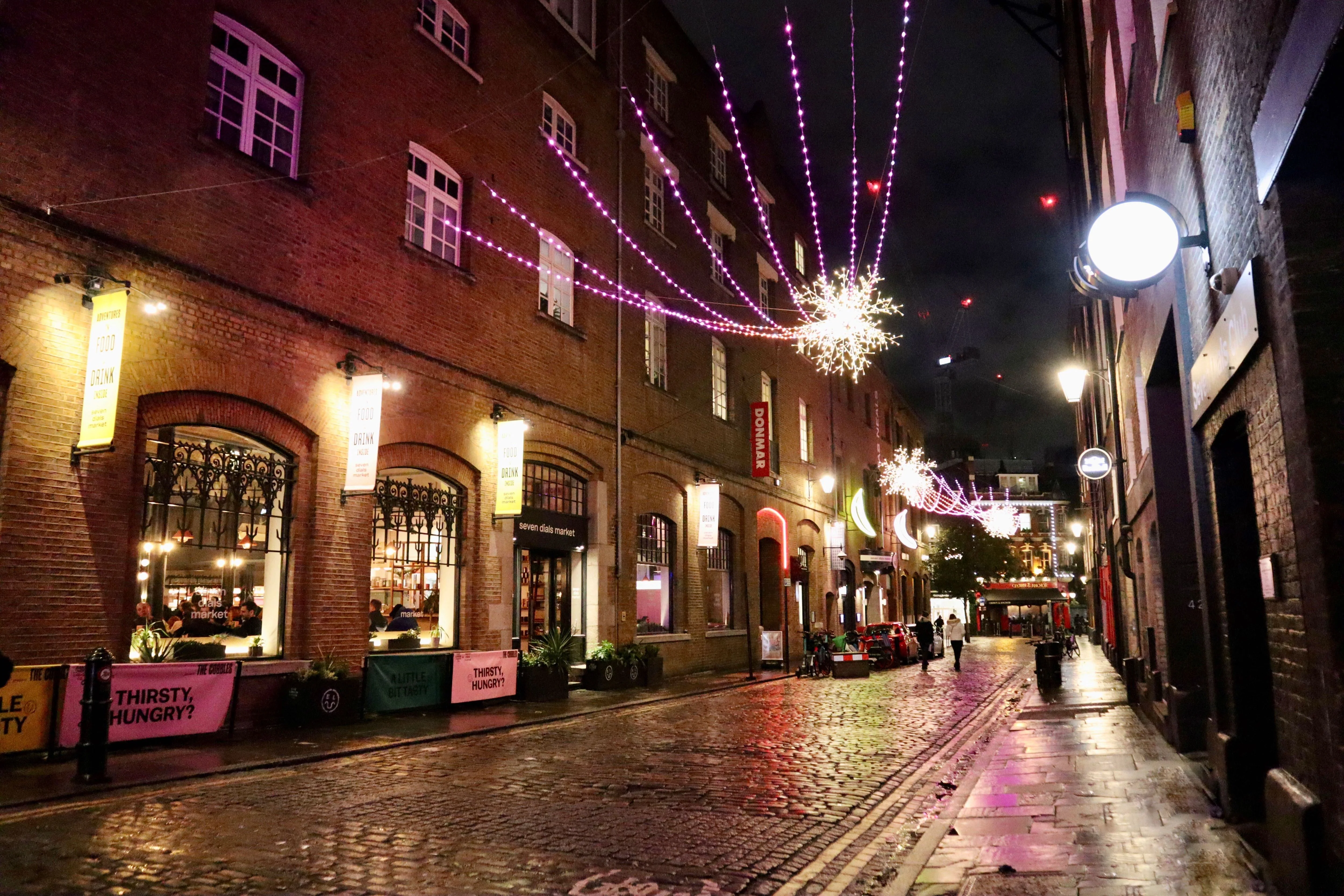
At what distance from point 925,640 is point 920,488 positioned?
22.7 m

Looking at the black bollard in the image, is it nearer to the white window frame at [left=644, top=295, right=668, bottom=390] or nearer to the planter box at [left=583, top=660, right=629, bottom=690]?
the planter box at [left=583, top=660, right=629, bottom=690]

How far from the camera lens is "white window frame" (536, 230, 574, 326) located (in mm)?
18703

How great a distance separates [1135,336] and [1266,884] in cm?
873

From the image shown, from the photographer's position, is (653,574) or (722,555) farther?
(722,555)

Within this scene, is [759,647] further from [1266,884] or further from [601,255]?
[1266,884]

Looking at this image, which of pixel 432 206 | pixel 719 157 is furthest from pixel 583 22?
pixel 719 157

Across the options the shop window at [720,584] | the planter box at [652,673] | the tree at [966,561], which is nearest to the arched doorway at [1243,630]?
the planter box at [652,673]

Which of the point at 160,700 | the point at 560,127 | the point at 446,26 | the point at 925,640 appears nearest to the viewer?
the point at 160,700

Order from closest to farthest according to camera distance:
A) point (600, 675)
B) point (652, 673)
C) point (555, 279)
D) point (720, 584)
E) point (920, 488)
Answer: point (600, 675) → point (555, 279) → point (652, 673) → point (720, 584) → point (920, 488)

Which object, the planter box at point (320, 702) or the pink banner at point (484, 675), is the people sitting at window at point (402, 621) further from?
the planter box at point (320, 702)

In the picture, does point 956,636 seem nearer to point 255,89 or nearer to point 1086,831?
point 1086,831

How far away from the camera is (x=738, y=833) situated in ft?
22.0

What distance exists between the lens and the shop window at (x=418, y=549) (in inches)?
570

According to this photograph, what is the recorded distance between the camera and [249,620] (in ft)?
40.5
